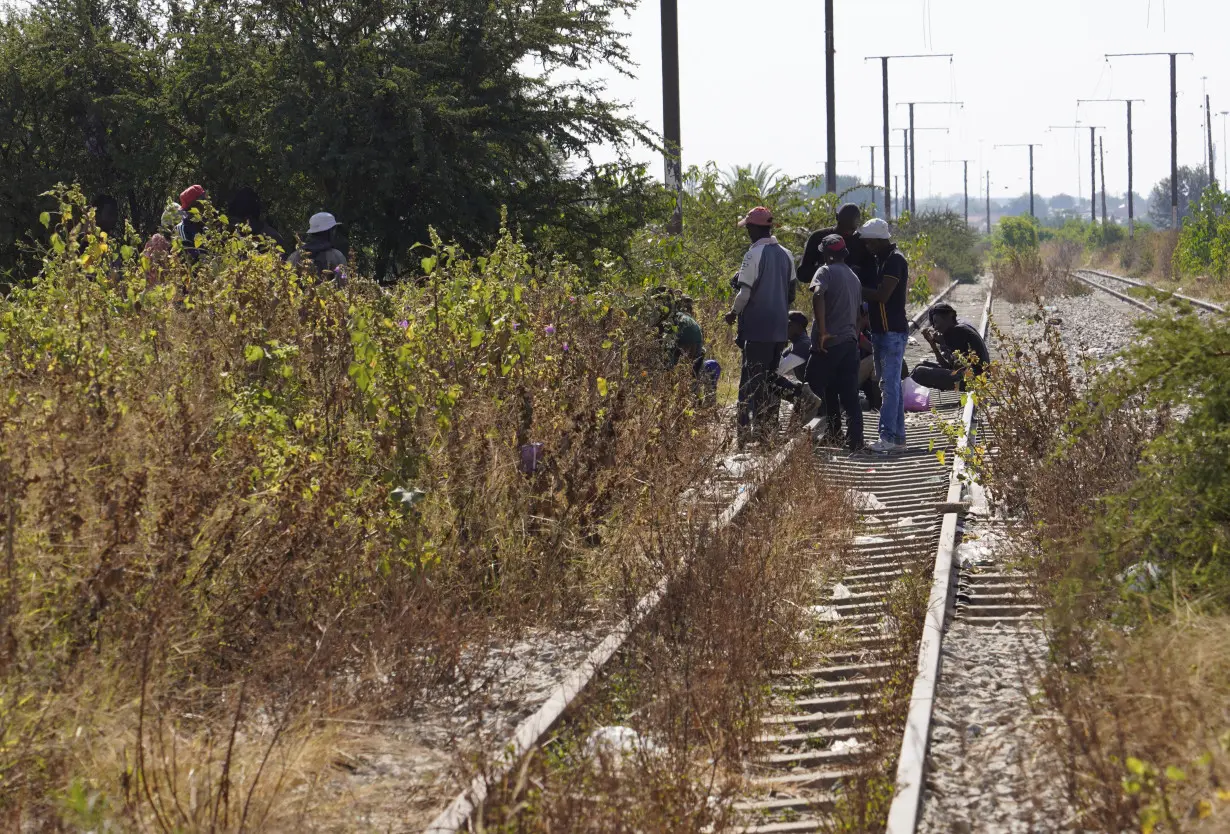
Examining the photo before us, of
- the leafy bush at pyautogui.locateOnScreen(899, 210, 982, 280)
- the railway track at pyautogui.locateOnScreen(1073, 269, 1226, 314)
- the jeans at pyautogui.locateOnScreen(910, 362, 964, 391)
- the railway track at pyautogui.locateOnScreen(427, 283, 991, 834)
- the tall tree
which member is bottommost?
the railway track at pyautogui.locateOnScreen(427, 283, 991, 834)

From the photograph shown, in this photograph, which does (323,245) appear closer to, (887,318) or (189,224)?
(189,224)

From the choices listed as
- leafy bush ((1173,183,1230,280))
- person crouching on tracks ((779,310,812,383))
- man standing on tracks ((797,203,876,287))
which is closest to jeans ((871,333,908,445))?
man standing on tracks ((797,203,876,287))

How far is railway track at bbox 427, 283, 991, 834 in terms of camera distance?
4.66 meters

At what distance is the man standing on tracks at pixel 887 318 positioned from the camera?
11609 millimetres

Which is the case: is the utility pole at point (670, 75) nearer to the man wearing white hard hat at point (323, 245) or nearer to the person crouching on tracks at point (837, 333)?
the person crouching on tracks at point (837, 333)

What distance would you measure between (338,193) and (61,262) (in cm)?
852

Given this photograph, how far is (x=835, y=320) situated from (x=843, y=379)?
0.58m

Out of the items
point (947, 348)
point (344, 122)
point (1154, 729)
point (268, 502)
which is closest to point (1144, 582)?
point (1154, 729)

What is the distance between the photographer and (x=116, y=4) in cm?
2092

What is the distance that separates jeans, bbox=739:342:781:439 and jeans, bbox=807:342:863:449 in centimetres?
36

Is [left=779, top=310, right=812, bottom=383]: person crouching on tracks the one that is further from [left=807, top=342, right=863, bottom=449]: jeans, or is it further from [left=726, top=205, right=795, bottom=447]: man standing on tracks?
[left=726, top=205, right=795, bottom=447]: man standing on tracks

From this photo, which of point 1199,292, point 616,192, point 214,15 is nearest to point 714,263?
point 616,192

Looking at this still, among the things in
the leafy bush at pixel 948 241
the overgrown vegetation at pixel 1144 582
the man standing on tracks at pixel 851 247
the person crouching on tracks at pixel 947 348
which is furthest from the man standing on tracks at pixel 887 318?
the leafy bush at pixel 948 241

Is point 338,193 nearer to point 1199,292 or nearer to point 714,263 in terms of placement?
point 714,263
